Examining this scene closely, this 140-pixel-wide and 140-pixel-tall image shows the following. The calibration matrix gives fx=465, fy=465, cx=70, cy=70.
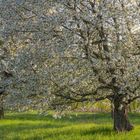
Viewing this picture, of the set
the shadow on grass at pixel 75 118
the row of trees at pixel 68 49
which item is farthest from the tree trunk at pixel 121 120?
the shadow on grass at pixel 75 118

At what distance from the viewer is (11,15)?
23.3 meters

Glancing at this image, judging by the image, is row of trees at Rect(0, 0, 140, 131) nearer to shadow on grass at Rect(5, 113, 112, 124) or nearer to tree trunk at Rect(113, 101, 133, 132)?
tree trunk at Rect(113, 101, 133, 132)

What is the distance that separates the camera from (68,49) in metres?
21.6

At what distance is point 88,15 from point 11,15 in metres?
4.21

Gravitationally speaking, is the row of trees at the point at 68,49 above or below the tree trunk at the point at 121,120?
above

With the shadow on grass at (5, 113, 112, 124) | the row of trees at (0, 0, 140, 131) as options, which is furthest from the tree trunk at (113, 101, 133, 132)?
the shadow on grass at (5, 113, 112, 124)

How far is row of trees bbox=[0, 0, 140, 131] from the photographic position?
21.9 metres

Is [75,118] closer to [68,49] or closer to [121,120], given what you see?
[121,120]

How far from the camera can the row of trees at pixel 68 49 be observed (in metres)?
21.9

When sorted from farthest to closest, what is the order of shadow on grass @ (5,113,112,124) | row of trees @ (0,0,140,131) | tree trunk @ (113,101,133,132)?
shadow on grass @ (5,113,112,124) < tree trunk @ (113,101,133,132) < row of trees @ (0,0,140,131)

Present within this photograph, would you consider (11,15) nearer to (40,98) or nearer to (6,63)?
(6,63)

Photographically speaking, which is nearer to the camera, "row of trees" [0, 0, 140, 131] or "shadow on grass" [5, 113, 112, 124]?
"row of trees" [0, 0, 140, 131]

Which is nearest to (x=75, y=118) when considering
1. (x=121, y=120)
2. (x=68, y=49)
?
(x=121, y=120)

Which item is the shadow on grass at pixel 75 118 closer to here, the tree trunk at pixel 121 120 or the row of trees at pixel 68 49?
the tree trunk at pixel 121 120
